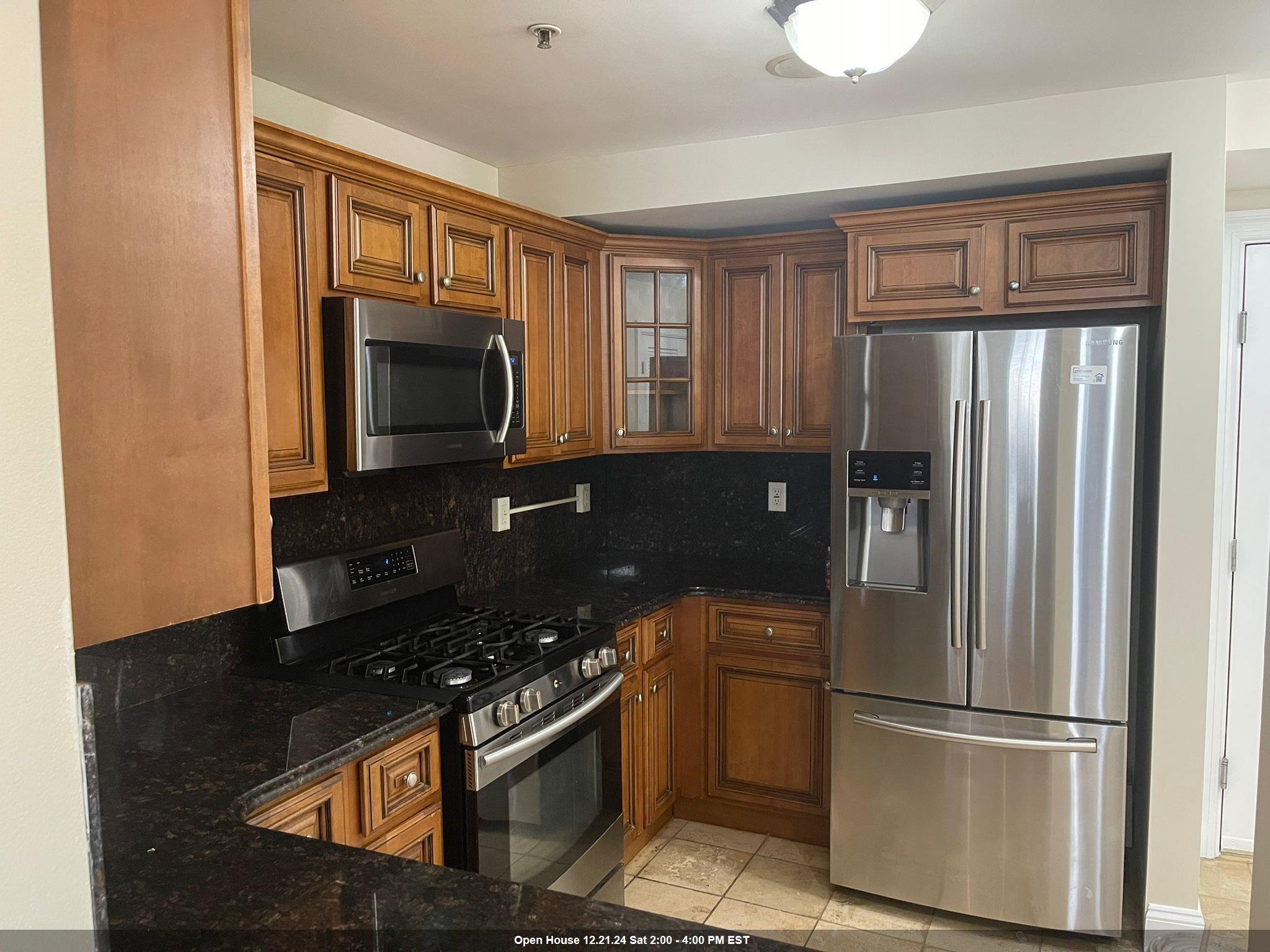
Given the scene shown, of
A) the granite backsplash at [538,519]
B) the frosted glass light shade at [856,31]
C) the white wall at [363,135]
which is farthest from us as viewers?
the white wall at [363,135]

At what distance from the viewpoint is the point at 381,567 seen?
105 inches

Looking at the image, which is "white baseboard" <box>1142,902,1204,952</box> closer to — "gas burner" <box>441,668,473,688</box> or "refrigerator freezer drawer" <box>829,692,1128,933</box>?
"refrigerator freezer drawer" <box>829,692,1128,933</box>

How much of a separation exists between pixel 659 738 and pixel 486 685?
1261mm

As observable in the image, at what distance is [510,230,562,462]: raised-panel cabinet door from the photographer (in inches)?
117

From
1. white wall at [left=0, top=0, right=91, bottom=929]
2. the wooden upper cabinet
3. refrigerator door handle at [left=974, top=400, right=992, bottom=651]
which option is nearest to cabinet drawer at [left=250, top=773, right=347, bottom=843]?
white wall at [left=0, top=0, right=91, bottom=929]

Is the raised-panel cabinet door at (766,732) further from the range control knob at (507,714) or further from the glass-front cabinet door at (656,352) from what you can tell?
the range control knob at (507,714)

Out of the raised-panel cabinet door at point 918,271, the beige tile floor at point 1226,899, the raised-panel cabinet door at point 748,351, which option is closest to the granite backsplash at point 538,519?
the raised-panel cabinet door at point 748,351

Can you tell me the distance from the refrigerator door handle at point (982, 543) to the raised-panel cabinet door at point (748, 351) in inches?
36.4

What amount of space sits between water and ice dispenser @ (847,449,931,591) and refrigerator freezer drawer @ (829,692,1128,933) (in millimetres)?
405

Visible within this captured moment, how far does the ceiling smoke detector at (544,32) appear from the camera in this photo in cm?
216

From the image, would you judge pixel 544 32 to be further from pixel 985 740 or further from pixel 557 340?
pixel 985 740

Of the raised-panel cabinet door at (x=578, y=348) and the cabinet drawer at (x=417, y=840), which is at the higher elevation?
the raised-panel cabinet door at (x=578, y=348)

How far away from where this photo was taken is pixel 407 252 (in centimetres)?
247

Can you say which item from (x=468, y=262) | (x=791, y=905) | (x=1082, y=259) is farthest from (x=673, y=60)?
(x=791, y=905)
